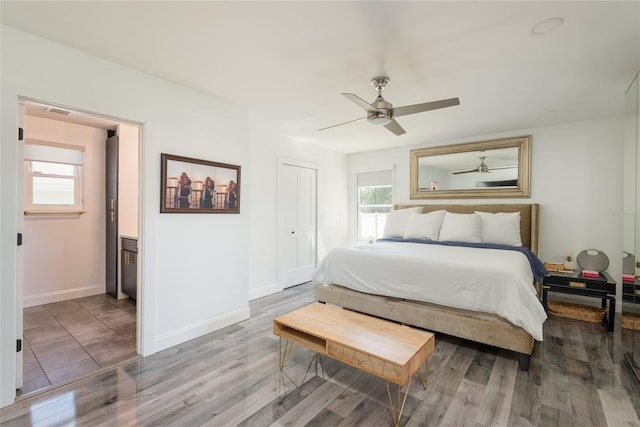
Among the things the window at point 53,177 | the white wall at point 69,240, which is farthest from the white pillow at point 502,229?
the window at point 53,177

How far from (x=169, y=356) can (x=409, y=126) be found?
3.92m

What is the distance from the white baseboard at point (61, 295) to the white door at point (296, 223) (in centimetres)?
274

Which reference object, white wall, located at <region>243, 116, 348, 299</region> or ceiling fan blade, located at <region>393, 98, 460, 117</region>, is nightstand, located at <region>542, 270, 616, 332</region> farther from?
white wall, located at <region>243, 116, 348, 299</region>

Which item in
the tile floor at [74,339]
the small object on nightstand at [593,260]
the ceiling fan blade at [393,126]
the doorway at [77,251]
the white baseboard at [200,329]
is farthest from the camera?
the small object on nightstand at [593,260]

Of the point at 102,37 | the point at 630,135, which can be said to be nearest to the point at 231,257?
the point at 102,37

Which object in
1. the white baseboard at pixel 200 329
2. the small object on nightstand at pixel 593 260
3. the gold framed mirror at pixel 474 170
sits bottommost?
the white baseboard at pixel 200 329

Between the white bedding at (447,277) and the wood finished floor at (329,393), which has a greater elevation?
the white bedding at (447,277)

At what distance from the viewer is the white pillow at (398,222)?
4.66 metres

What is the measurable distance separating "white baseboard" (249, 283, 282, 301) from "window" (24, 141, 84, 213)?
9.07ft

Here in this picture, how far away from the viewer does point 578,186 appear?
3.91m

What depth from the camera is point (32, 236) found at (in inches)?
151

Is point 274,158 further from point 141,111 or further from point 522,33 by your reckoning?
point 522,33

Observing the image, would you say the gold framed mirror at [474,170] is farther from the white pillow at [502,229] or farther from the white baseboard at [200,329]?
the white baseboard at [200,329]

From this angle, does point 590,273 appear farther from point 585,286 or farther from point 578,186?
point 578,186
